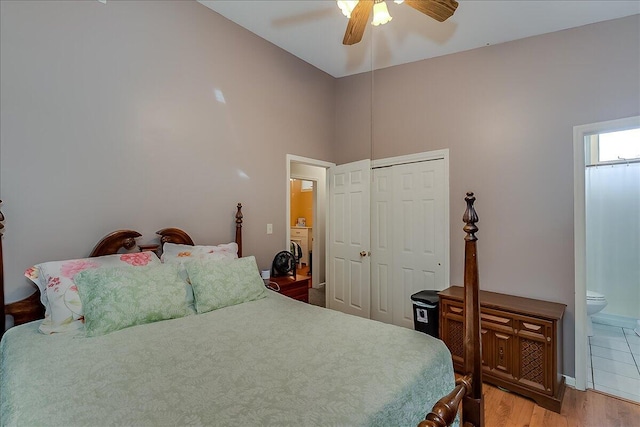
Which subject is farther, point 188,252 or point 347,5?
point 188,252

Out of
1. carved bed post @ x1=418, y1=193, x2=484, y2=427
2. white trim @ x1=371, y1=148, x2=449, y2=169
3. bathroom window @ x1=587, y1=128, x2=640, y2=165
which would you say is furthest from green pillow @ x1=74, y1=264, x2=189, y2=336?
bathroom window @ x1=587, y1=128, x2=640, y2=165

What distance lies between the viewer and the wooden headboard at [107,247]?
174cm

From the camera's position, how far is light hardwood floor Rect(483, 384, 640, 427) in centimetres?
200

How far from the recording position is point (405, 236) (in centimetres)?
340

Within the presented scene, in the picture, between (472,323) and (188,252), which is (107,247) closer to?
(188,252)

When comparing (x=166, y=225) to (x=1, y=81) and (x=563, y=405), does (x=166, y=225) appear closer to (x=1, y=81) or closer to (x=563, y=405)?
(x=1, y=81)

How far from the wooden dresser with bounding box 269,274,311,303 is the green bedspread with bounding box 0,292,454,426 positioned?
3.80 feet

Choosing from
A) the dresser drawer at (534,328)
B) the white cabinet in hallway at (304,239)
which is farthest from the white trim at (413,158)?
the white cabinet in hallway at (304,239)

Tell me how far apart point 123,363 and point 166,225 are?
1321mm

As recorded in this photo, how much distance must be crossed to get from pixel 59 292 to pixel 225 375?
116 centimetres

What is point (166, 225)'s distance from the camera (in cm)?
238

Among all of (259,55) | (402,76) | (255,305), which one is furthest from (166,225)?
(402,76)

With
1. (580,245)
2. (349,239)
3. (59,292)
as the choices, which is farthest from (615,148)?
(59,292)

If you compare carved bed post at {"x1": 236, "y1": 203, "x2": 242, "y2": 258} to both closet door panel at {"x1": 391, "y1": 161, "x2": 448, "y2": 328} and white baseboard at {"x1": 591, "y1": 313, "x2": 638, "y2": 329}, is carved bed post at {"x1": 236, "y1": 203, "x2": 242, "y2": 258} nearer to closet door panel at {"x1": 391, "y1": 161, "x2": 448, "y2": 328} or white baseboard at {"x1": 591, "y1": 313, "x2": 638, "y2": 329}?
closet door panel at {"x1": 391, "y1": 161, "x2": 448, "y2": 328}
